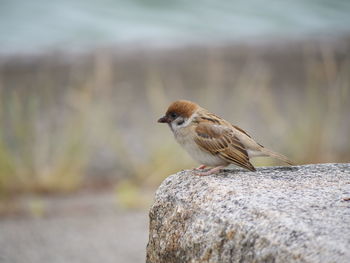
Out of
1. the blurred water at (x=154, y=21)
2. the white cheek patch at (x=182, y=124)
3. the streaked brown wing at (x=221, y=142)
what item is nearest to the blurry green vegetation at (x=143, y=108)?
the blurred water at (x=154, y=21)

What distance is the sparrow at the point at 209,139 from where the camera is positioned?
3.79m

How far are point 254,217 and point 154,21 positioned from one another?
38.2 feet

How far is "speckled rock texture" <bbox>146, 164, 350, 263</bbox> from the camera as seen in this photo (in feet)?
8.30

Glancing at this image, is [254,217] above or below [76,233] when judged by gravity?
above

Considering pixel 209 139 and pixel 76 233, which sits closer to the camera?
pixel 209 139

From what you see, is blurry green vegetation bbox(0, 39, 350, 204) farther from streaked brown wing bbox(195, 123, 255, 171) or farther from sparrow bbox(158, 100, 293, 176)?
streaked brown wing bbox(195, 123, 255, 171)

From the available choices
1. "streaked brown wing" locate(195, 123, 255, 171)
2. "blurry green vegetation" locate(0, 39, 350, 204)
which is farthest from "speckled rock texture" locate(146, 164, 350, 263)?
"blurry green vegetation" locate(0, 39, 350, 204)

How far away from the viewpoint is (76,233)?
20.2 feet

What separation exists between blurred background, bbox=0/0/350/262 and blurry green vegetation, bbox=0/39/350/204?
24 mm

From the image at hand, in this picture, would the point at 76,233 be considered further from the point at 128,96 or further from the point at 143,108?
the point at 128,96

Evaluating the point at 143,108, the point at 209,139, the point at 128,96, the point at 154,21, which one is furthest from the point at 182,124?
the point at 154,21

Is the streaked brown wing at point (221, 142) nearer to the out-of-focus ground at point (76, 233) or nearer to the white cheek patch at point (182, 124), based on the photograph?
the white cheek patch at point (182, 124)

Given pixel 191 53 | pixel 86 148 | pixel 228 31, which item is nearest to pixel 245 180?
pixel 86 148

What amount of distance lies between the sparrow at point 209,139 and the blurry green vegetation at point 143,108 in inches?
103
